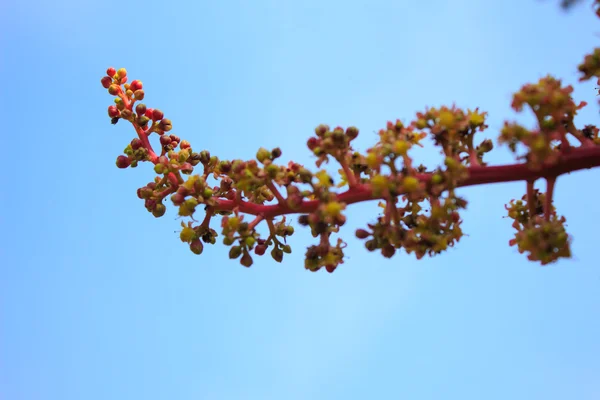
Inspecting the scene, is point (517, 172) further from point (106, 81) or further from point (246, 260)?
point (106, 81)

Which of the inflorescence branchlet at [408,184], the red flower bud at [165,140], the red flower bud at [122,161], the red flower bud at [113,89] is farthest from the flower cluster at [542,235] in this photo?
the red flower bud at [113,89]

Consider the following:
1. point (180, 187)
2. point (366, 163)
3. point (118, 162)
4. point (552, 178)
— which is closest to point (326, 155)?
point (366, 163)

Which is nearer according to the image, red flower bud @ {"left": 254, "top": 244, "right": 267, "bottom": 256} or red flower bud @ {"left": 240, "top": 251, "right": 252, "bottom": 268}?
red flower bud @ {"left": 240, "top": 251, "right": 252, "bottom": 268}

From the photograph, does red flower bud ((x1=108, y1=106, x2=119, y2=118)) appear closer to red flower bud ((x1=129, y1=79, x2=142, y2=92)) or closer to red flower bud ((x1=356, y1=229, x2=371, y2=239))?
red flower bud ((x1=129, y1=79, x2=142, y2=92))

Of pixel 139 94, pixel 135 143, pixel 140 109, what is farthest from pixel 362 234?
pixel 139 94

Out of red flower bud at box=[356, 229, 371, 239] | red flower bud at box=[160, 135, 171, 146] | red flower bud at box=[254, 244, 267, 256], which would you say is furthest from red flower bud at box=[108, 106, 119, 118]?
red flower bud at box=[356, 229, 371, 239]

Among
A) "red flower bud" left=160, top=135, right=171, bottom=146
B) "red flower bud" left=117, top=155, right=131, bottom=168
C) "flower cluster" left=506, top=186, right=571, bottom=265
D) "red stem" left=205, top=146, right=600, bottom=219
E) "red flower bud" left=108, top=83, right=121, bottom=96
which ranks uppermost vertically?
"red flower bud" left=108, top=83, right=121, bottom=96

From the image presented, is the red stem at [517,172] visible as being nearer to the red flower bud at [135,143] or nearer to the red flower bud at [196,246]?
the red flower bud at [196,246]

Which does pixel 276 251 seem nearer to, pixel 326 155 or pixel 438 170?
pixel 326 155

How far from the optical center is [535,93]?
15.8ft

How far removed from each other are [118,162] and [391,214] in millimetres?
3059

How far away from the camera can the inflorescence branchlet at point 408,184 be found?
493cm

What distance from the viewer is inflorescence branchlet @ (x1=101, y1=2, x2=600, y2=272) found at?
493 cm

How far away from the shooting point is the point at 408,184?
16.3 feet
